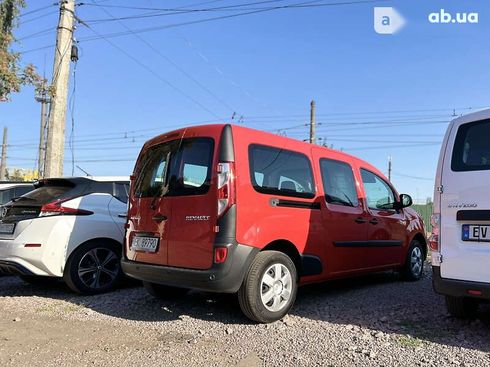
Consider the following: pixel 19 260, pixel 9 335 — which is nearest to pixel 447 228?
pixel 9 335

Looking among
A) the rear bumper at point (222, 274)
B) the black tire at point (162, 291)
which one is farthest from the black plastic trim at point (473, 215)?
the black tire at point (162, 291)

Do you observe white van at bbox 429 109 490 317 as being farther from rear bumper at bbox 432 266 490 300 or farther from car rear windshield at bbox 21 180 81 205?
car rear windshield at bbox 21 180 81 205

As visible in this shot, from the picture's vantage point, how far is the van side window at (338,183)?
5.77 m

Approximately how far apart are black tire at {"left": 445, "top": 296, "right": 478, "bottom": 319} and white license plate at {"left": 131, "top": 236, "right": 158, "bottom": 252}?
9.98 ft

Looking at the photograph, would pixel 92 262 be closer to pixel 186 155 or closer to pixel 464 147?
pixel 186 155

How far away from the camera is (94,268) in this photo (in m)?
6.55

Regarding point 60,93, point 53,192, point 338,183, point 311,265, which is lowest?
point 311,265

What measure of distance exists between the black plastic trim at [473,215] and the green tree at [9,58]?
8125 millimetres

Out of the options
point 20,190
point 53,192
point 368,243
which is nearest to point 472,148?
point 368,243

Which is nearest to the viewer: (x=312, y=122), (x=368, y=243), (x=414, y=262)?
(x=368, y=243)

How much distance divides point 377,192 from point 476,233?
2756mm

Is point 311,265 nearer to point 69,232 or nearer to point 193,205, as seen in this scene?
point 193,205

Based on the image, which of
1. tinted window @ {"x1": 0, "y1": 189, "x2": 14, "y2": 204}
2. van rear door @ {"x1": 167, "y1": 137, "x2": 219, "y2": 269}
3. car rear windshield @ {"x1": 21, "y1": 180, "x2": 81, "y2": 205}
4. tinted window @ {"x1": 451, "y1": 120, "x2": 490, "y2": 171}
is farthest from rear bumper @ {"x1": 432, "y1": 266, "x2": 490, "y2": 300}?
tinted window @ {"x1": 0, "y1": 189, "x2": 14, "y2": 204}

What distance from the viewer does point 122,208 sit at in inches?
273
